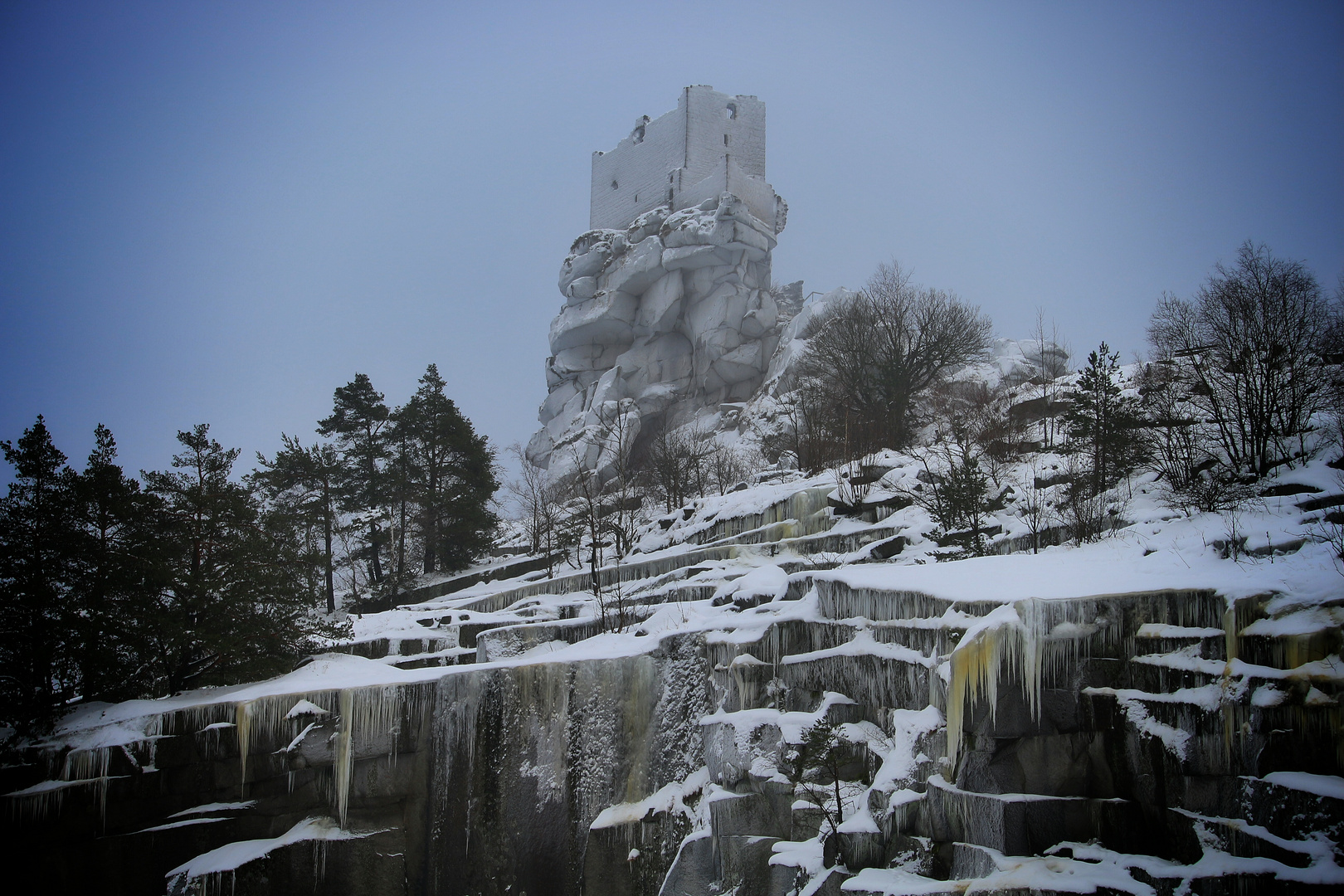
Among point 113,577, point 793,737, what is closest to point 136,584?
point 113,577

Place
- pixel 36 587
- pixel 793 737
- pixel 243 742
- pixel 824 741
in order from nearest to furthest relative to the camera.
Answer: pixel 824 741
pixel 793 737
pixel 243 742
pixel 36 587

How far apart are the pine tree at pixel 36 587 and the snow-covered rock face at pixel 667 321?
28.1 metres

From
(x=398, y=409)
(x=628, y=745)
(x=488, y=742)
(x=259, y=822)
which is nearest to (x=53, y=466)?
(x=259, y=822)

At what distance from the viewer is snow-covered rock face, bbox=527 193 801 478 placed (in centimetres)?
4228

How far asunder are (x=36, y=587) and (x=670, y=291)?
34234 millimetres

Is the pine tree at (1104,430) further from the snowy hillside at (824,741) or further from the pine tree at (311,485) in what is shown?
the pine tree at (311,485)

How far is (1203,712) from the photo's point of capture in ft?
21.7

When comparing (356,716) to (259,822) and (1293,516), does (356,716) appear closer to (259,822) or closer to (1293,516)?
(259,822)

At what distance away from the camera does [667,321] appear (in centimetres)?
4447

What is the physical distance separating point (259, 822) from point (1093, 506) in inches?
499

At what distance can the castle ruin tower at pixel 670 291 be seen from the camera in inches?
1677

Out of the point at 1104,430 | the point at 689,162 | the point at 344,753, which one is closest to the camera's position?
the point at 344,753

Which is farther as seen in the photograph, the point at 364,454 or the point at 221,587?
the point at 364,454

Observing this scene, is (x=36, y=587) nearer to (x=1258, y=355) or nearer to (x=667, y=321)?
(x=1258, y=355)
